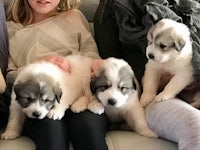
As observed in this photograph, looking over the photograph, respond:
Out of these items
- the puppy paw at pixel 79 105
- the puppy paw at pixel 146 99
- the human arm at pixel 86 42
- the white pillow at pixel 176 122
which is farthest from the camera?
the human arm at pixel 86 42

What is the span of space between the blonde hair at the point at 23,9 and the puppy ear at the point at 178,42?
63cm

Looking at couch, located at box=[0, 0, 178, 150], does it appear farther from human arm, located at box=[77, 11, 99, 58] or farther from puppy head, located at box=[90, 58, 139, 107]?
human arm, located at box=[77, 11, 99, 58]

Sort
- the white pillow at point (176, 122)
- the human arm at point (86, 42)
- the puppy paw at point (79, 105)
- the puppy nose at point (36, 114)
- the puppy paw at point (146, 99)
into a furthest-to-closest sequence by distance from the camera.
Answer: the human arm at point (86, 42), the puppy paw at point (146, 99), the puppy paw at point (79, 105), the puppy nose at point (36, 114), the white pillow at point (176, 122)

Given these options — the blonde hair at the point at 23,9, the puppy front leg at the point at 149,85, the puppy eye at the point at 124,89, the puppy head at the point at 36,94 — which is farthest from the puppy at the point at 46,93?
the blonde hair at the point at 23,9

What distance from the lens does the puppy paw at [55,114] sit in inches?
62.4

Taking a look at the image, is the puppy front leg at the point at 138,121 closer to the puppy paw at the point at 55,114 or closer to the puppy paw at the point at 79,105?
the puppy paw at the point at 79,105

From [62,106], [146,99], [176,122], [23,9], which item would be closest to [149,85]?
[146,99]

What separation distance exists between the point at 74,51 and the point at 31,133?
0.56 m

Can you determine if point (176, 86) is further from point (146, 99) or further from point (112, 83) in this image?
point (112, 83)

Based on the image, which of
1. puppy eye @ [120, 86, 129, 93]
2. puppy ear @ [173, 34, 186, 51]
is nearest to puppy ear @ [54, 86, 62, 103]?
puppy eye @ [120, 86, 129, 93]

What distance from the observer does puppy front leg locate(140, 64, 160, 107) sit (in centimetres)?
175

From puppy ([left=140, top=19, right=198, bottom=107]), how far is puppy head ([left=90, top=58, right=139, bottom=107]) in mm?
119

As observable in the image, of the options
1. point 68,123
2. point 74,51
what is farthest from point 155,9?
point 68,123

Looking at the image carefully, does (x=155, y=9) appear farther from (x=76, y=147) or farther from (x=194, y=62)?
(x=76, y=147)
